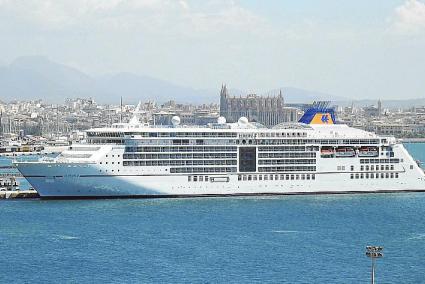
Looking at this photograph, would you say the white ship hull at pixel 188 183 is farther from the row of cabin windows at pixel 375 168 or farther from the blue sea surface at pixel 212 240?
the blue sea surface at pixel 212 240

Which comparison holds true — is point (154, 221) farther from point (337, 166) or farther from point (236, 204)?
point (337, 166)

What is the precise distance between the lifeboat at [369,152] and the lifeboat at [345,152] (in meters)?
0.45

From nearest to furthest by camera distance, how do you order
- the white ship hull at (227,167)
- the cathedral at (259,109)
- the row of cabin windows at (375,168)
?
the white ship hull at (227,167), the row of cabin windows at (375,168), the cathedral at (259,109)

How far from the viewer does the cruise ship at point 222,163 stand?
158ft

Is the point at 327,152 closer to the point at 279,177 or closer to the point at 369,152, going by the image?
the point at 369,152

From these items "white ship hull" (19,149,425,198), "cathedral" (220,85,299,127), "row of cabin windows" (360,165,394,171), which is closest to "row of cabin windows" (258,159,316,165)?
"white ship hull" (19,149,425,198)

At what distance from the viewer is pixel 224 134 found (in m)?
51.2

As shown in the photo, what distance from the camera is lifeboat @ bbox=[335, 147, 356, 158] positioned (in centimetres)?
5288

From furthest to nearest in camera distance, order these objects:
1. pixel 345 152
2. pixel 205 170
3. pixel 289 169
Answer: pixel 345 152, pixel 289 169, pixel 205 170

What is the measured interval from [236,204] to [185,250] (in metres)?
12.0

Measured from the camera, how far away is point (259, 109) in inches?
6629

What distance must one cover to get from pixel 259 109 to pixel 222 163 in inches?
4645

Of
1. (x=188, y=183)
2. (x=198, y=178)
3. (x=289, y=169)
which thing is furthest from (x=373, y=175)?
(x=188, y=183)

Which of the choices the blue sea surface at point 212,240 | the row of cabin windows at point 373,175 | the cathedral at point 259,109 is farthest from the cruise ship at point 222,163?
the cathedral at point 259,109
